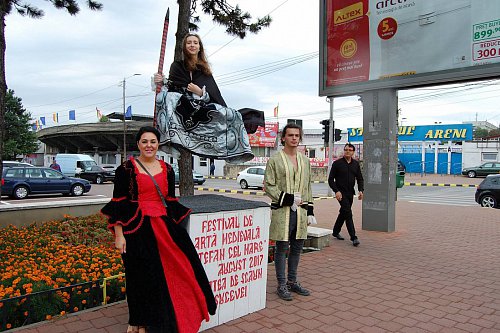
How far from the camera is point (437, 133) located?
40188 millimetres

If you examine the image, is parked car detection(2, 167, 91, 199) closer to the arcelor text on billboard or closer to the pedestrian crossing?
the arcelor text on billboard

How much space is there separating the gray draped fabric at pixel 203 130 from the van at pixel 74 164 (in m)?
25.6

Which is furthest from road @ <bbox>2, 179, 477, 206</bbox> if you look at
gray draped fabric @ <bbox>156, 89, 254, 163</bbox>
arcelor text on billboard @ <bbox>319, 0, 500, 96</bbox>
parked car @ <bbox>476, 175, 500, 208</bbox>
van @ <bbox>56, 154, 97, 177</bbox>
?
gray draped fabric @ <bbox>156, 89, 254, 163</bbox>

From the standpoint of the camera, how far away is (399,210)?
13.2m

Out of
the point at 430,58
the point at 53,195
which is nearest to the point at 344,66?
the point at 430,58

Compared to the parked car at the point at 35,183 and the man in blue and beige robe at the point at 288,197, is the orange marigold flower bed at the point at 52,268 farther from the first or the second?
the parked car at the point at 35,183

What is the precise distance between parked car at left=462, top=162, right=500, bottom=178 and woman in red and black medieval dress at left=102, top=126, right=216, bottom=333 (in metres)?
33.8

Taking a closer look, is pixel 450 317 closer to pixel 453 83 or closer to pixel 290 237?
pixel 290 237

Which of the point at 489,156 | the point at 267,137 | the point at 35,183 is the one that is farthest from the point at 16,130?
the point at 489,156

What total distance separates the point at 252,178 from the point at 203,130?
1963 centimetres

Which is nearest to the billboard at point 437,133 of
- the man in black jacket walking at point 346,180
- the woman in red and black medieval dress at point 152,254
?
the man in black jacket walking at point 346,180

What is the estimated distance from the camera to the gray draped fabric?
3.79m

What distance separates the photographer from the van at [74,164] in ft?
90.8

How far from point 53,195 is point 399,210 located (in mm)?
15138
